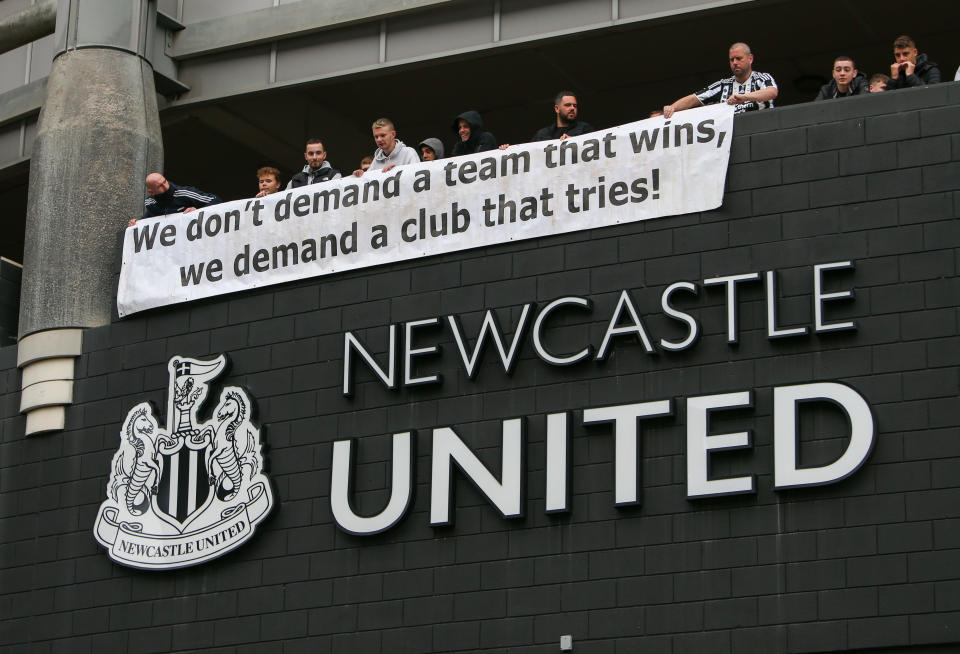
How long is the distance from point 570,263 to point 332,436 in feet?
10.5

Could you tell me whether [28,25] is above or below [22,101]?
above

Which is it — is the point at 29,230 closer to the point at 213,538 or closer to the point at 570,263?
the point at 213,538

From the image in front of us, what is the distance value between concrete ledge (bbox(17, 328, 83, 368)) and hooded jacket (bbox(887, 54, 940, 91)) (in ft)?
32.6

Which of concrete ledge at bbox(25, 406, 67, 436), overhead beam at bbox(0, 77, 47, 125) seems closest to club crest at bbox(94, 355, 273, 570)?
concrete ledge at bbox(25, 406, 67, 436)

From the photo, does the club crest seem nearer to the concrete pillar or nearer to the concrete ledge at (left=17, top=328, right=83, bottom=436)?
the concrete ledge at (left=17, top=328, right=83, bottom=436)

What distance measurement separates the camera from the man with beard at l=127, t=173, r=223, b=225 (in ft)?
72.7

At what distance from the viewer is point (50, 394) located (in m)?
22.0

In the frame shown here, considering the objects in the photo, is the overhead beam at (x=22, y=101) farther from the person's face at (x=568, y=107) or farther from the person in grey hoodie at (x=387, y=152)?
the person's face at (x=568, y=107)

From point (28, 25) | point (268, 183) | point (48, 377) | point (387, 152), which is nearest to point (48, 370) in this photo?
point (48, 377)

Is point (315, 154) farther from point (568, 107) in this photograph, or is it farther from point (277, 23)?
point (277, 23)

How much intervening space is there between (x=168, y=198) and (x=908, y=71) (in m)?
Answer: 8.92

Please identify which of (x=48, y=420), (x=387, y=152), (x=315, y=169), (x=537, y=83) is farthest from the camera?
(x=537, y=83)

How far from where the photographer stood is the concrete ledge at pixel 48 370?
2208cm

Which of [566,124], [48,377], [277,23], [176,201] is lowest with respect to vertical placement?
[48,377]
